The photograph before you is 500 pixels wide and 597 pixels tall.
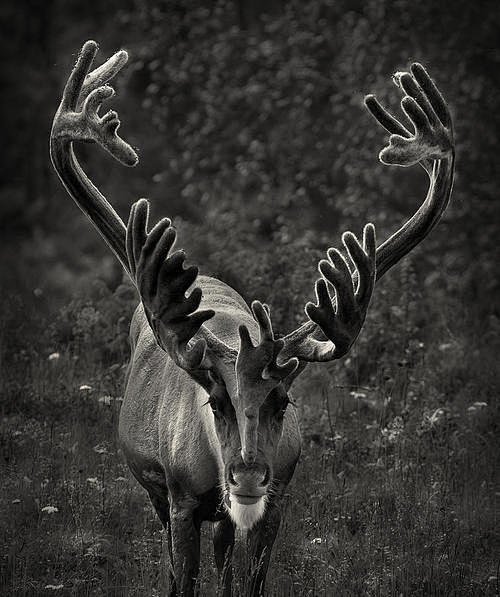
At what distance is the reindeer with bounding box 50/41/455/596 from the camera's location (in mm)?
4695

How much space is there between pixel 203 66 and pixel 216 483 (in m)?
12.0

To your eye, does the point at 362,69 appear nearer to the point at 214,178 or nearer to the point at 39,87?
the point at 214,178

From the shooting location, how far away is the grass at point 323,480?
19.5ft

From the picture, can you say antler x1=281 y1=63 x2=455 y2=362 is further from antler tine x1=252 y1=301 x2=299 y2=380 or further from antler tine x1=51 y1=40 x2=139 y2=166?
antler tine x1=51 y1=40 x2=139 y2=166

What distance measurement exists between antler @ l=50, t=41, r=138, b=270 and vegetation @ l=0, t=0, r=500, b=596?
5.73ft

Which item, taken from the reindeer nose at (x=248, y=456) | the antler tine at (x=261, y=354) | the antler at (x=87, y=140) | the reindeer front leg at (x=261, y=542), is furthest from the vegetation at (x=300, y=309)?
the antler at (x=87, y=140)

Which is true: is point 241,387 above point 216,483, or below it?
above

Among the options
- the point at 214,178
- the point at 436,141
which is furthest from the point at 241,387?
the point at 214,178

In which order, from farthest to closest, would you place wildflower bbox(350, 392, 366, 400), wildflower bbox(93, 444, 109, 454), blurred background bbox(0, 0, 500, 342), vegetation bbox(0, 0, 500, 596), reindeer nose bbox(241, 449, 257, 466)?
1. blurred background bbox(0, 0, 500, 342)
2. wildflower bbox(350, 392, 366, 400)
3. wildflower bbox(93, 444, 109, 454)
4. vegetation bbox(0, 0, 500, 596)
5. reindeer nose bbox(241, 449, 257, 466)

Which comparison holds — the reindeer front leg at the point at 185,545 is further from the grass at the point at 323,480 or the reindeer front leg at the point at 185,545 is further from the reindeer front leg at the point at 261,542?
the grass at the point at 323,480

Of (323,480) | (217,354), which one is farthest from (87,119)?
(323,480)

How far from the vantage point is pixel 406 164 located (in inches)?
223

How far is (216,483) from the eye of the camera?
508 cm

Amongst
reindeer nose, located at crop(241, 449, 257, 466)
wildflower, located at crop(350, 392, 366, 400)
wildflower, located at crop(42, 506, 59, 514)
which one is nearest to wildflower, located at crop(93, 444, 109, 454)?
wildflower, located at crop(42, 506, 59, 514)
